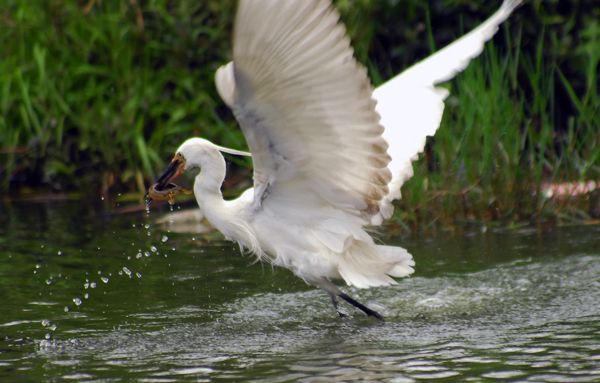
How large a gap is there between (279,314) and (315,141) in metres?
1.05

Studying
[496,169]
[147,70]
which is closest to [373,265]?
[496,169]

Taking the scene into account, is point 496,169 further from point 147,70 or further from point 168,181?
point 147,70

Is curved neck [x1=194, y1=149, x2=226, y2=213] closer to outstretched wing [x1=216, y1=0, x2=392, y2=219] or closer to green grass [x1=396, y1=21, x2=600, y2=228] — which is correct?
outstretched wing [x1=216, y1=0, x2=392, y2=219]

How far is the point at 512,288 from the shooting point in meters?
4.19

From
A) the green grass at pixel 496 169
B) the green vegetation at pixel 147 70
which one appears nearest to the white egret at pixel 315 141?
the green grass at pixel 496 169

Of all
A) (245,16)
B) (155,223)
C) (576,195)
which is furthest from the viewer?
(155,223)

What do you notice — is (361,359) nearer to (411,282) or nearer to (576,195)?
(411,282)

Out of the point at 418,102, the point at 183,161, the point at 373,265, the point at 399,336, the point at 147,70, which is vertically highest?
the point at 147,70

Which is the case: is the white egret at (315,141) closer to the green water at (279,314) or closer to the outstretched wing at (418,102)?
the outstretched wing at (418,102)

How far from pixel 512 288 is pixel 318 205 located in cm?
117

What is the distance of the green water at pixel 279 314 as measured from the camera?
9.96 feet

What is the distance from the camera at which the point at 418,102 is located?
4.26 meters

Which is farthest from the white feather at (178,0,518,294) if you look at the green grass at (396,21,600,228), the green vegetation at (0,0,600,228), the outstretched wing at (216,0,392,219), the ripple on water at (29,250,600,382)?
the green vegetation at (0,0,600,228)

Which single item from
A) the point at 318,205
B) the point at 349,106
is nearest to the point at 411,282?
the point at 318,205
